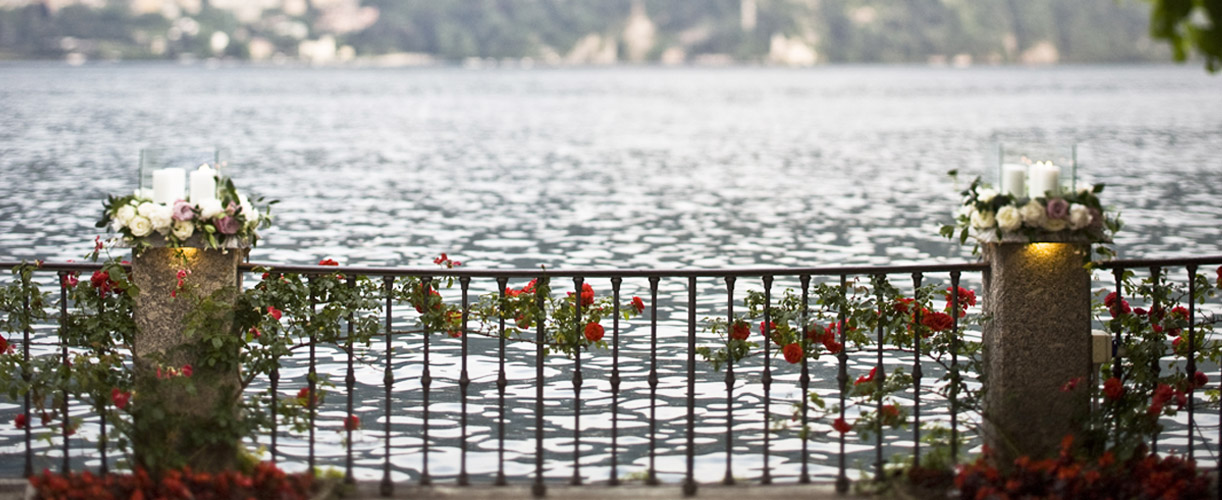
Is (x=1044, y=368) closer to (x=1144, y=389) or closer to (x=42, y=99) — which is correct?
(x=1144, y=389)

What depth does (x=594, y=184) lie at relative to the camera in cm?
3975

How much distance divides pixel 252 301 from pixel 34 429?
156 inches

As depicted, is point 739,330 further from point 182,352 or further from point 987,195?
point 182,352

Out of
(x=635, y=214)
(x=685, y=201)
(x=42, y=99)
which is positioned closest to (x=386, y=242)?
(x=635, y=214)

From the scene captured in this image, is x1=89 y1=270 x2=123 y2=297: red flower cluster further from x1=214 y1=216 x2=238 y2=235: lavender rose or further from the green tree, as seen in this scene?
the green tree

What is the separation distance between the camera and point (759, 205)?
3331 centimetres

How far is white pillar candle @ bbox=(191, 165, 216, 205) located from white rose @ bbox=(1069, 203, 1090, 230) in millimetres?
4288

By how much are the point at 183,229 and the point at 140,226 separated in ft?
0.69

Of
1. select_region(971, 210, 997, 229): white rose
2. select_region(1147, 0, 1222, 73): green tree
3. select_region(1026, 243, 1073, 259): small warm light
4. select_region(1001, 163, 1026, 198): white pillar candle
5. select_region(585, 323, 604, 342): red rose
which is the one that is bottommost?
select_region(585, 323, 604, 342): red rose

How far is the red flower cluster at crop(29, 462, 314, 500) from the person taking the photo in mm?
6410

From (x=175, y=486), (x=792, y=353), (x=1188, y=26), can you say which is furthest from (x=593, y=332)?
(x=1188, y=26)

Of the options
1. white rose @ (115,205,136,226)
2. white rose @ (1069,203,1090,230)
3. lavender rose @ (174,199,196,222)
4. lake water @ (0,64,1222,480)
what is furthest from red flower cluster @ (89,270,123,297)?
white rose @ (1069,203,1090,230)

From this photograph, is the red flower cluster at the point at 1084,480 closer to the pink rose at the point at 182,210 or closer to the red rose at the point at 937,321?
the red rose at the point at 937,321

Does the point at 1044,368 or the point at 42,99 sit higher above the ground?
the point at 42,99
